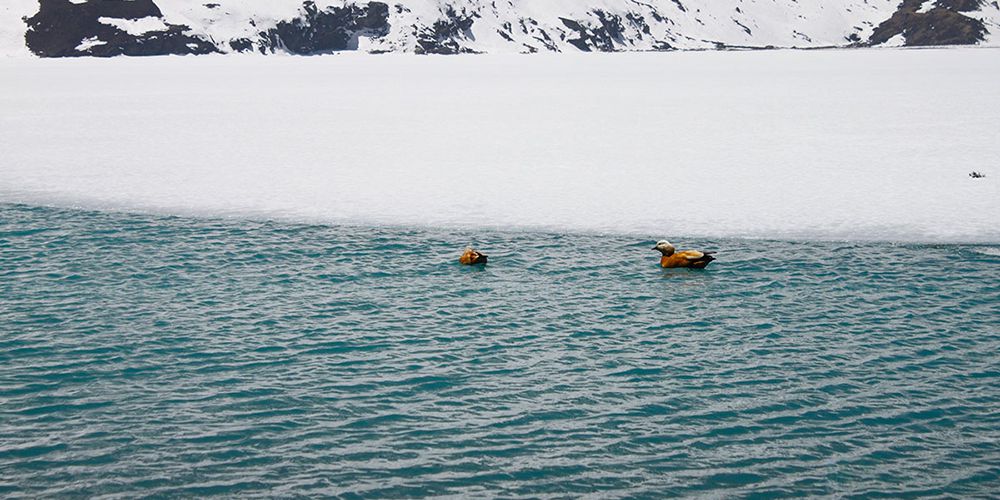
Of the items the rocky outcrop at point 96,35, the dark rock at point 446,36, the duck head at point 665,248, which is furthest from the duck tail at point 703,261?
the dark rock at point 446,36

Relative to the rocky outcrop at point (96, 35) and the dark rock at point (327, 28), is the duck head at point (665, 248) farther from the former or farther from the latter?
the dark rock at point (327, 28)

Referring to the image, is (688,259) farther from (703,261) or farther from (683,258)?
(703,261)

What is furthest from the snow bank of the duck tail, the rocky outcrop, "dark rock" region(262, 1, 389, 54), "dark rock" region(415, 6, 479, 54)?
"dark rock" region(415, 6, 479, 54)

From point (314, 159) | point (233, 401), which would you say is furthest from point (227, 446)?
point (314, 159)

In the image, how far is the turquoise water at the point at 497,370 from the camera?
36.4 feet

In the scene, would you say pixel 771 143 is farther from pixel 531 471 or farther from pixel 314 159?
pixel 531 471

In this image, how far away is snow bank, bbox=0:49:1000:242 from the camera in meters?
25.6

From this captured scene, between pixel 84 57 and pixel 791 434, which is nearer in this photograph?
pixel 791 434

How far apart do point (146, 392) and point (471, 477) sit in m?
5.00

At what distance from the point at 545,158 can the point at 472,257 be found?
14602mm

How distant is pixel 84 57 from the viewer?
145 metres

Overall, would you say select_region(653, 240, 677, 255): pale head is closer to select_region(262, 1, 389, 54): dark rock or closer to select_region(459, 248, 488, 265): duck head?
select_region(459, 248, 488, 265): duck head

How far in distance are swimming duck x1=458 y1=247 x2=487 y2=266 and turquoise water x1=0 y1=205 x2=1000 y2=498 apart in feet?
1.36

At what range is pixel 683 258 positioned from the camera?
65.7ft
